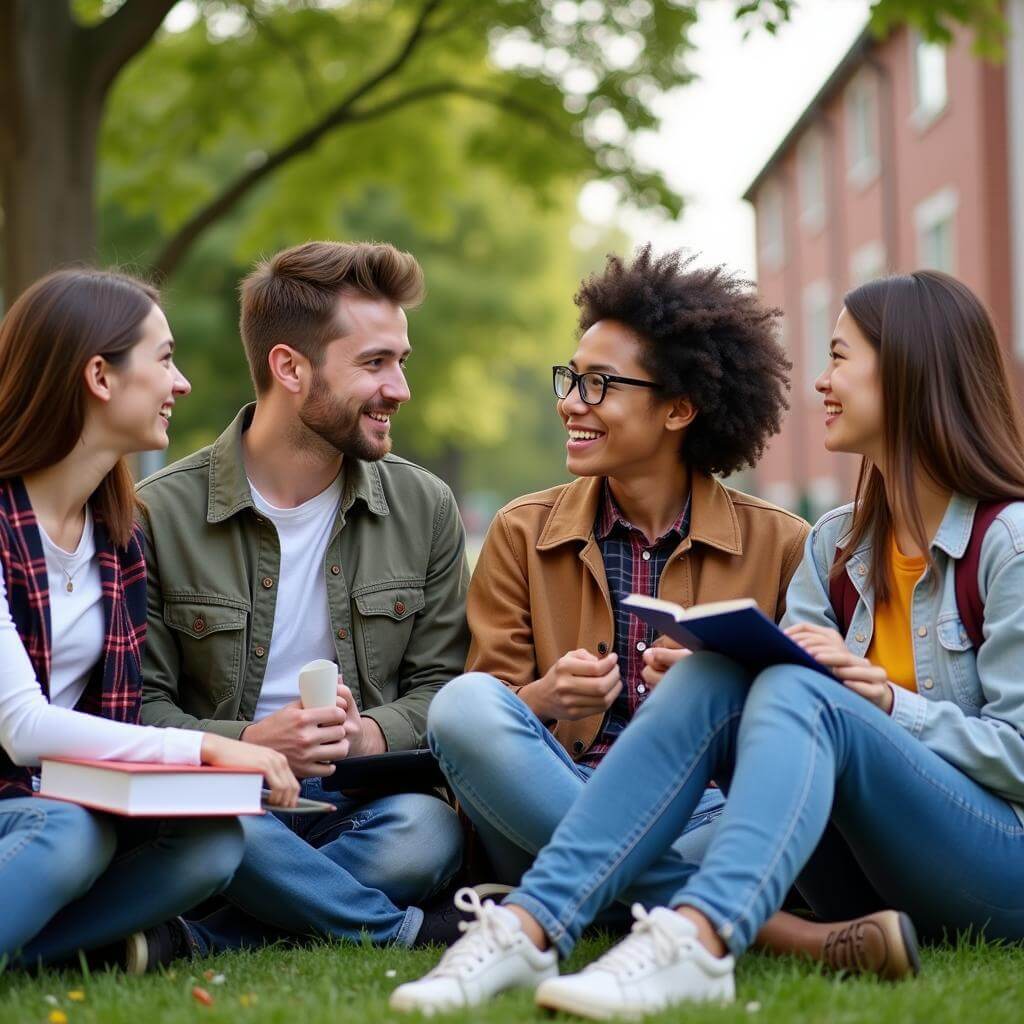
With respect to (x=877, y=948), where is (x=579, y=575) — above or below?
above

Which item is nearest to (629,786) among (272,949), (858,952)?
(858,952)

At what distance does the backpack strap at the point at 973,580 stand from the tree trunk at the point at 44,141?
7.17 meters

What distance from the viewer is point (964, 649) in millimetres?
3498

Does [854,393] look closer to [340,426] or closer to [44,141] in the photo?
[340,426]

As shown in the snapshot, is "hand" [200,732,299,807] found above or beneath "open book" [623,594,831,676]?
beneath

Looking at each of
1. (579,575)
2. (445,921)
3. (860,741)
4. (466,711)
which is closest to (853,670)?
(860,741)

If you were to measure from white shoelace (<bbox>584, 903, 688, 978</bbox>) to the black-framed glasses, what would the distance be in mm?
1860

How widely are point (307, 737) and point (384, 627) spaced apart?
0.65 m

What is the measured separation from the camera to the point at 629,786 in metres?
3.13

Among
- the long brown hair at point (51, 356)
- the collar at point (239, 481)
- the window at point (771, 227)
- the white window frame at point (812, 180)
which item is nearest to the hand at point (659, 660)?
the collar at point (239, 481)

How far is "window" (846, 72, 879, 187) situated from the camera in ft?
77.2

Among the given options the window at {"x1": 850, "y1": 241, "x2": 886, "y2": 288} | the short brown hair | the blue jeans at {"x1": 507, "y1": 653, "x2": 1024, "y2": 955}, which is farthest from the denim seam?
the window at {"x1": 850, "y1": 241, "x2": 886, "y2": 288}

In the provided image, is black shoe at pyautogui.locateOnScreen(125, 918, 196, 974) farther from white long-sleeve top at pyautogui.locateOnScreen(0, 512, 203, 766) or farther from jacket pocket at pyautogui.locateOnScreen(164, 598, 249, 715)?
jacket pocket at pyautogui.locateOnScreen(164, 598, 249, 715)

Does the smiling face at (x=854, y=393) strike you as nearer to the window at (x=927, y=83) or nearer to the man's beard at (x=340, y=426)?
the man's beard at (x=340, y=426)
